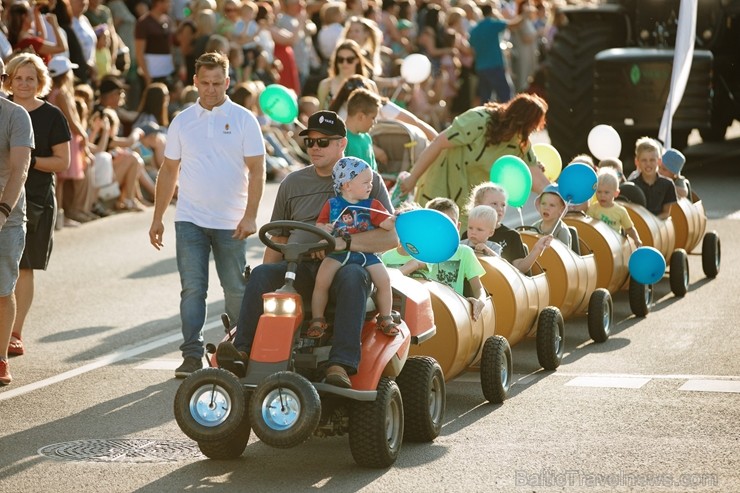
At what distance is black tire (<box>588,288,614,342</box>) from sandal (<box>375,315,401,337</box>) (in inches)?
138

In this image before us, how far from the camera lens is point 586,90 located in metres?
20.8

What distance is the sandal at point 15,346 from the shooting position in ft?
36.7

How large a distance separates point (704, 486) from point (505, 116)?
185 inches

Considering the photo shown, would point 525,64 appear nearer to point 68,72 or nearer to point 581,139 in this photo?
point 581,139

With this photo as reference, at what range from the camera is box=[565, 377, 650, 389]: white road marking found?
32.2 ft

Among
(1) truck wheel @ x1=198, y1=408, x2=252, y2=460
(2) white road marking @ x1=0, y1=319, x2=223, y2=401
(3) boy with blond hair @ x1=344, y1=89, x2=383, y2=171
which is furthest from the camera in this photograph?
(3) boy with blond hair @ x1=344, y1=89, x2=383, y2=171

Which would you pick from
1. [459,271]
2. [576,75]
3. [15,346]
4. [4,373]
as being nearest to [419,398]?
[459,271]

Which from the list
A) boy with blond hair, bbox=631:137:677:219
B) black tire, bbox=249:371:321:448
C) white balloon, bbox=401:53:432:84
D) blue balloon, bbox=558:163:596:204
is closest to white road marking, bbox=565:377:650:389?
blue balloon, bbox=558:163:596:204

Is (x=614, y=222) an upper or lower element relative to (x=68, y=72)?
lower

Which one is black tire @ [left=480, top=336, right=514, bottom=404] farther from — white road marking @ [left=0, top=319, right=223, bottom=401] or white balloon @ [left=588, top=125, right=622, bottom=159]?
white balloon @ [left=588, top=125, right=622, bottom=159]

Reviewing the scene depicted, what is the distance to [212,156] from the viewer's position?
10.4 meters

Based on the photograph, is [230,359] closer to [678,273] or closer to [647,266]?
[647,266]

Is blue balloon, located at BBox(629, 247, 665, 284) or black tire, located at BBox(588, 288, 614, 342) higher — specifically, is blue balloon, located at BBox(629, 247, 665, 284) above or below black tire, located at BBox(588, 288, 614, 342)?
above

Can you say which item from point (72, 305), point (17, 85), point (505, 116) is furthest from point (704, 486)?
point (72, 305)
